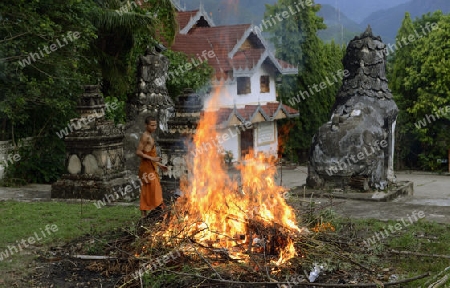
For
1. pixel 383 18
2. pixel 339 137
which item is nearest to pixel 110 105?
pixel 339 137

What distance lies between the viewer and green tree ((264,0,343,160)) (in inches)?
1193

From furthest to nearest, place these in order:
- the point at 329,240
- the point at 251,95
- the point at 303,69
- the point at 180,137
Answer: 1. the point at 303,69
2. the point at 251,95
3. the point at 180,137
4. the point at 329,240

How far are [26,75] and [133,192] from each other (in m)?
5.24

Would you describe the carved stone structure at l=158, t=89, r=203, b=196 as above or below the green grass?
above

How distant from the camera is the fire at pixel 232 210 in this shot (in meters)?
7.40

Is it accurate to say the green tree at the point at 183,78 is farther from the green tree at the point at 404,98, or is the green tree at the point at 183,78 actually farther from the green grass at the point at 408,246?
the green grass at the point at 408,246

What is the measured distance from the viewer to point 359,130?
13.8 meters

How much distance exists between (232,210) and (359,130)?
261 inches

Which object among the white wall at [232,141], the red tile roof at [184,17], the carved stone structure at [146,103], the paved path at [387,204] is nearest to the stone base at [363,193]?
the paved path at [387,204]

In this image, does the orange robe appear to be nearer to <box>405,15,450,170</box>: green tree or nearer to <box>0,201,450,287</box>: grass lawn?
<box>0,201,450,287</box>: grass lawn

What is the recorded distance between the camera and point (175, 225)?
25.7 ft

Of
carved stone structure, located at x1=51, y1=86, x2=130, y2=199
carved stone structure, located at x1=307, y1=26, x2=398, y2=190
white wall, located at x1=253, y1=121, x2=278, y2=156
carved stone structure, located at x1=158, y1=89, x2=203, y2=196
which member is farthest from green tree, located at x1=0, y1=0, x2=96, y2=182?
white wall, located at x1=253, y1=121, x2=278, y2=156

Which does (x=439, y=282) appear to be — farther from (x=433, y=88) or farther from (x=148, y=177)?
(x=433, y=88)

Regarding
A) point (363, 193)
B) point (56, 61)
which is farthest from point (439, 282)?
point (56, 61)
